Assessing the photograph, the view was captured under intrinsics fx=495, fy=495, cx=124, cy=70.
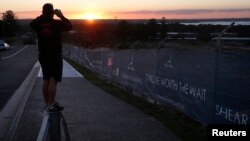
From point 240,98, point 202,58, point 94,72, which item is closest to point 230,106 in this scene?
point 240,98

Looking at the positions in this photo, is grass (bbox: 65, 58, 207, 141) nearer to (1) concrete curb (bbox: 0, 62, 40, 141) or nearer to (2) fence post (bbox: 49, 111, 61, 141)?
(1) concrete curb (bbox: 0, 62, 40, 141)

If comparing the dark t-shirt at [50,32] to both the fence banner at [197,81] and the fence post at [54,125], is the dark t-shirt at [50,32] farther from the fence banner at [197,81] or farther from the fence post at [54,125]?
the fence banner at [197,81]

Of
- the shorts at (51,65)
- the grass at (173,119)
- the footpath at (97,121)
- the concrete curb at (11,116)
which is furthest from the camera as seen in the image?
the concrete curb at (11,116)

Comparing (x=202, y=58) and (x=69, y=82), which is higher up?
(x=202, y=58)

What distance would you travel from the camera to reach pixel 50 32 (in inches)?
277

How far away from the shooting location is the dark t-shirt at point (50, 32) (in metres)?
7.02

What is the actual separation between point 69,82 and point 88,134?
990 centimetres

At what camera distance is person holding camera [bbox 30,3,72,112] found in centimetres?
701

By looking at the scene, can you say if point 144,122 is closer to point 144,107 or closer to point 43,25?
point 144,107

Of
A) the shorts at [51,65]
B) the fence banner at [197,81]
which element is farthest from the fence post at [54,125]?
the fence banner at [197,81]

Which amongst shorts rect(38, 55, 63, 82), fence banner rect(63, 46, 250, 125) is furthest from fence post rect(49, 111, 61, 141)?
fence banner rect(63, 46, 250, 125)

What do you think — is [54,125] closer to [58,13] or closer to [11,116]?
[58,13]

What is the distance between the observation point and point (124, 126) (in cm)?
911

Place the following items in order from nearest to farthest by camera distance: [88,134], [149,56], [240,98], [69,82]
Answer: [240,98], [88,134], [149,56], [69,82]
